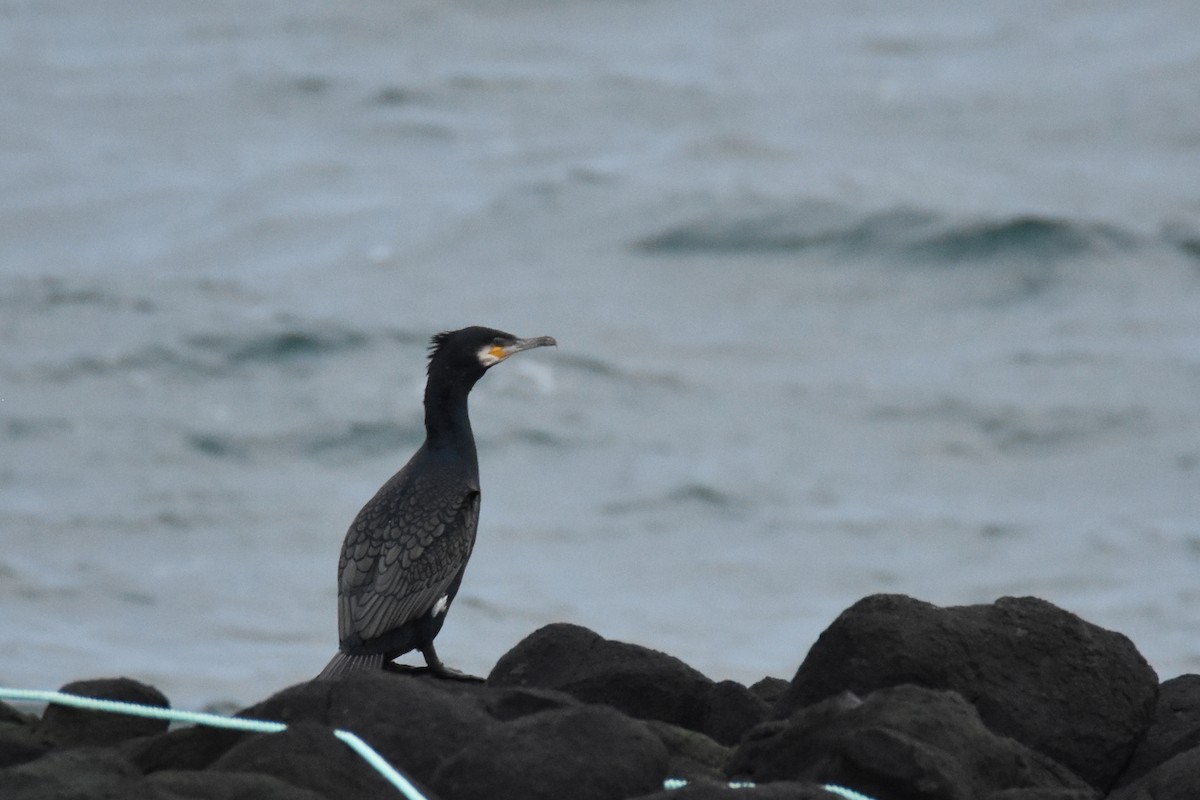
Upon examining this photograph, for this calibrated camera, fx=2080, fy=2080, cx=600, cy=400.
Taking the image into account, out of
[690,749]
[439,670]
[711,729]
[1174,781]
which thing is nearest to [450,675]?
[439,670]

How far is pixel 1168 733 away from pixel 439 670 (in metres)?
→ 2.40

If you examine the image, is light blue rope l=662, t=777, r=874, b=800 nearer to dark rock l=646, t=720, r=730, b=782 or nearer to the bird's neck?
dark rock l=646, t=720, r=730, b=782

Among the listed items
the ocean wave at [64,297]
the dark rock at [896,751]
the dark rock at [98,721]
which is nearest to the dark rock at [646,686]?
the dark rock at [896,751]

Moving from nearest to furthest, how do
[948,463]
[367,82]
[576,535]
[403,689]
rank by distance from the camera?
[403,689] → [576,535] → [948,463] → [367,82]

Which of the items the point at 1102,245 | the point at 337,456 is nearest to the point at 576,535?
the point at 337,456

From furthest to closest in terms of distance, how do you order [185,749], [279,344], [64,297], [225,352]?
[64,297], [279,344], [225,352], [185,749]

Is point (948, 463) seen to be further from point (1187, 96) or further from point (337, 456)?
point (1187, 96)

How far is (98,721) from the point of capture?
6129 mm

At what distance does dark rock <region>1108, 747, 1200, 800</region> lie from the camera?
574 centimetres

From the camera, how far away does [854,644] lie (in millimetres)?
6211

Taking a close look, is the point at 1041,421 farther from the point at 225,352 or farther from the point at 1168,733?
the point at 1168,733

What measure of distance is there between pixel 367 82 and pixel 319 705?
33196 millimetres

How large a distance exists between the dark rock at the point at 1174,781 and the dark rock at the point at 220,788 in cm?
236

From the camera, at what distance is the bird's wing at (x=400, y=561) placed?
7133 millimetres
